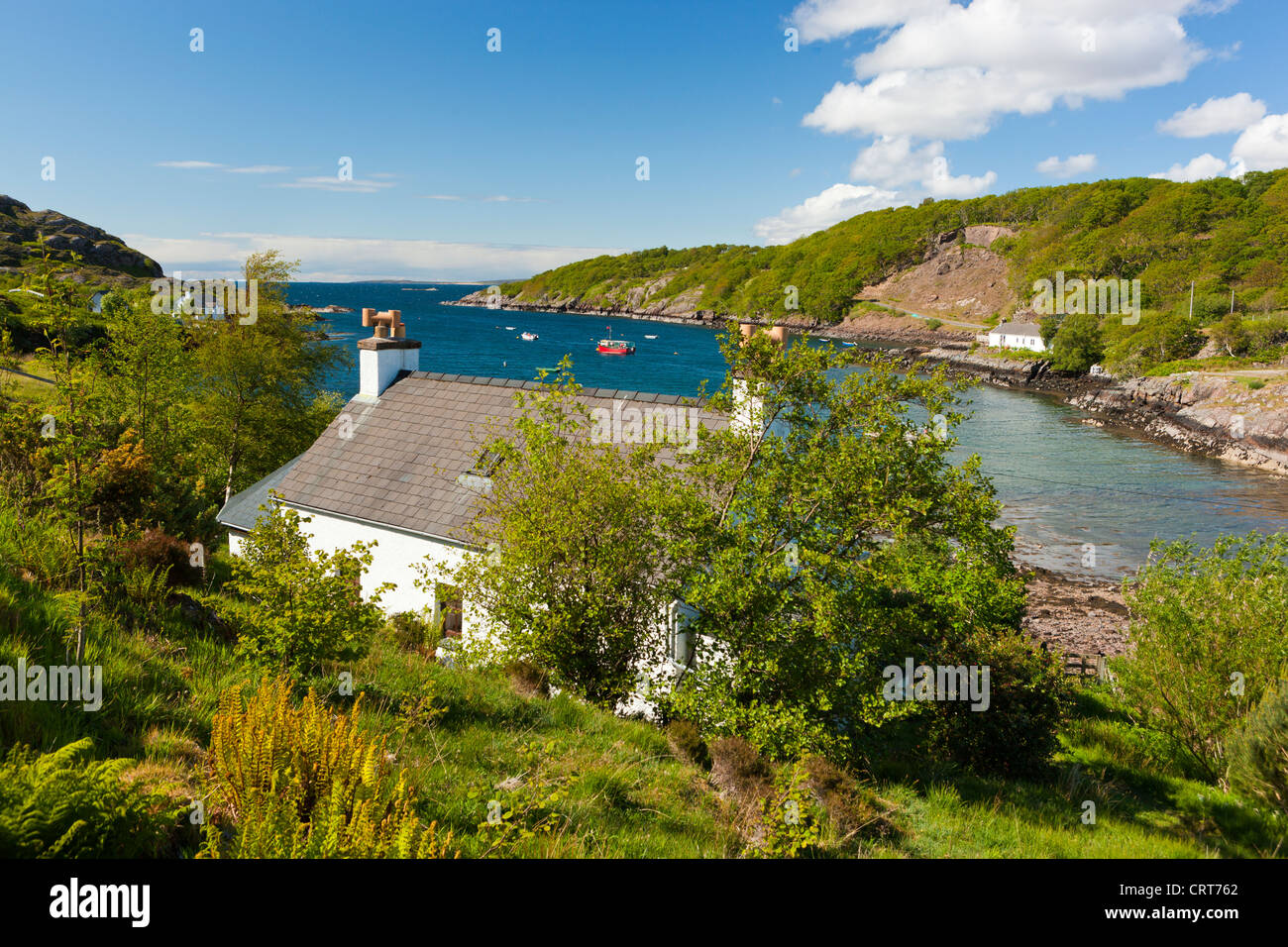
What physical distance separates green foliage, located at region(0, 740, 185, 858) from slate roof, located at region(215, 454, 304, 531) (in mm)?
16471

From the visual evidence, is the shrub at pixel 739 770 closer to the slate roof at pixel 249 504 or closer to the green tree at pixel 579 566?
the green tree at pixel 579 566

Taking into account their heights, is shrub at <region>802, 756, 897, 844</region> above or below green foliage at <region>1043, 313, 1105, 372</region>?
below

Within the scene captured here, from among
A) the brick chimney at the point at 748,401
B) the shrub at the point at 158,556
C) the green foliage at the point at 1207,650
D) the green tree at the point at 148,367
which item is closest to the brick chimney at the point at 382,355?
the green tree at the point at 148,367

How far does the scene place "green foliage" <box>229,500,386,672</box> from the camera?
8.62 meters

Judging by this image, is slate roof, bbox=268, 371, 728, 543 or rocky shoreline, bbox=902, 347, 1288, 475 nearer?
slate roof, bbox=268, 371, 728, 543

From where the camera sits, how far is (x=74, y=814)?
15.7 ft

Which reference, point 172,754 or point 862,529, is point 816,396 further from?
point 172,754

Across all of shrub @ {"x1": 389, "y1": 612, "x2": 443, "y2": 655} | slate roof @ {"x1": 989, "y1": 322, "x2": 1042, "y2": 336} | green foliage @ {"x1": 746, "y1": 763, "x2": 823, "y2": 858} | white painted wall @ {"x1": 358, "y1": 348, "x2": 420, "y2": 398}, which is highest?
slate roof @ {"x1": 989, "y1": 322, "x2": 1042, "y2": 336}

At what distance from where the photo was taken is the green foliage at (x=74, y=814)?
4496 mm

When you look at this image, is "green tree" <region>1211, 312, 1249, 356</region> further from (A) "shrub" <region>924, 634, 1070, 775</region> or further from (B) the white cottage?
(B) the white cottage

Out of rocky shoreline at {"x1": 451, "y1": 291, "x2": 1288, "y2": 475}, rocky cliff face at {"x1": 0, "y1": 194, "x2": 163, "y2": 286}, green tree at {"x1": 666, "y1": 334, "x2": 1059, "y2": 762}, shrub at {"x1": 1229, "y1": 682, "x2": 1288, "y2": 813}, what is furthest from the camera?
rocky cliff face at {"x1": 0, "y1": 194, "x2": 163, "y2": 286}

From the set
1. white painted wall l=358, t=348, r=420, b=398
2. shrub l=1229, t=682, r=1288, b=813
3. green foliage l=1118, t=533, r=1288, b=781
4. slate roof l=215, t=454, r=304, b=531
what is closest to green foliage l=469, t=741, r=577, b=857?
shrub l=1229, t=682, r=1288, b=813

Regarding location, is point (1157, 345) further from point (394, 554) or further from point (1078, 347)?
point (394, 554)
